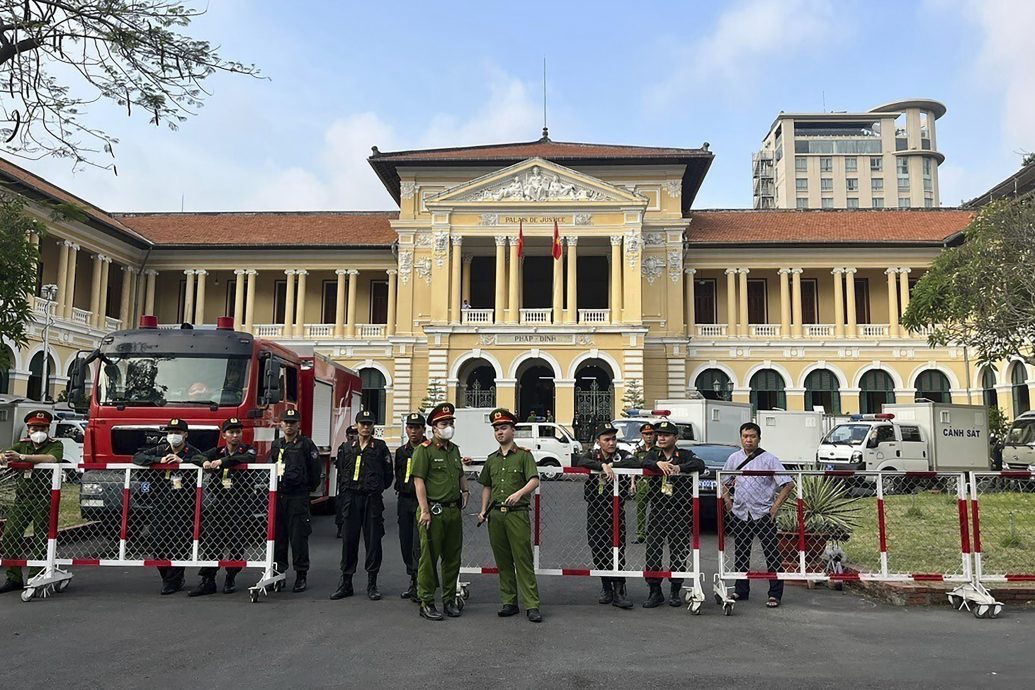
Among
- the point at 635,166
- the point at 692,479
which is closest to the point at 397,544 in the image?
the point at 692,479

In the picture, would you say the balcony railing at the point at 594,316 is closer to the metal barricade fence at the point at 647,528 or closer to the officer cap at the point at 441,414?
the metal barricade fence at the point at 647,528

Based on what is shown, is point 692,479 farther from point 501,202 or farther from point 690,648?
point 501,202

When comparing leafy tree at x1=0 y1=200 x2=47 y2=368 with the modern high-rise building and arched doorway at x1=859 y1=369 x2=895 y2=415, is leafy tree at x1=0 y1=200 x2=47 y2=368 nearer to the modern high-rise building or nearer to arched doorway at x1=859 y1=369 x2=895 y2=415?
arched doorway at x1=859 y1=369 x2=895 y2=415

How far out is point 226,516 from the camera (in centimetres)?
814

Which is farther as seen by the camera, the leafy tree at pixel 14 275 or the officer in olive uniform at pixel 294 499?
the leafy tree at pixel 14 275

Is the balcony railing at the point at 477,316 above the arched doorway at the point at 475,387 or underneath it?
above

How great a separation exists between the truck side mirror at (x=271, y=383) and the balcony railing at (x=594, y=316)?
77.3 ft

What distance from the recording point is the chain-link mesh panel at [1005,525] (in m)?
7.73

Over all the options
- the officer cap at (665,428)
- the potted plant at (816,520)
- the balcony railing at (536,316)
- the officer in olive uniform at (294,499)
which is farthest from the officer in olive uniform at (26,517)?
the balcony railing at (536,316)

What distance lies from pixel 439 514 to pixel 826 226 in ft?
120

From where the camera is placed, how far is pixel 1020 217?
16906 mm

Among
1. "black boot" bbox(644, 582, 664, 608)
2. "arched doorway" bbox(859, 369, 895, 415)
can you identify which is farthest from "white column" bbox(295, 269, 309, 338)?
"black boot" bbox(644, 582, 664, 608)

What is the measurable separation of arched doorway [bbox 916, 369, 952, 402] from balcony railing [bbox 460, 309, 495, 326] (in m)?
19.8

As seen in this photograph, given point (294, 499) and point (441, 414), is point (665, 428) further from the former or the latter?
point (294, 499)
